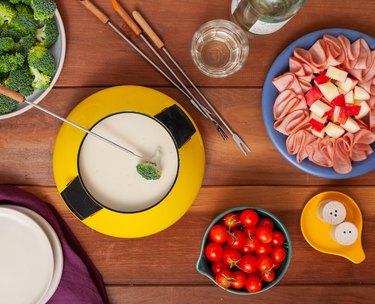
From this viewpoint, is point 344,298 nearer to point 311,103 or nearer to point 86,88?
point 311,103

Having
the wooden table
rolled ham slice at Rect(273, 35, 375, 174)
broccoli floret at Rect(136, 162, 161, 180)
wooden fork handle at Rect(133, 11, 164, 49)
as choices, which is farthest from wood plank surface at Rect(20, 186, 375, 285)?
wooden fork handle at Rect(133, 11, 164, 49)

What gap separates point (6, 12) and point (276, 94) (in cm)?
53

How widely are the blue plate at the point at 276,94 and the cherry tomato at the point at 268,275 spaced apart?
21 cm

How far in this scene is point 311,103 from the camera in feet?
2.96

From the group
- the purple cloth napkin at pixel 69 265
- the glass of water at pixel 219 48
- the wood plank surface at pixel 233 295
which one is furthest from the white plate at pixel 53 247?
the glass of water at pixel 219 48

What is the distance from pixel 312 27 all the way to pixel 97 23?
45cm

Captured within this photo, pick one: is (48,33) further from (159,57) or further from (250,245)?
(250,245)

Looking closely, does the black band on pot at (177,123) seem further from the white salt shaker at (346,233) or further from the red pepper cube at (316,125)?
the white salt shaker at (346,233)

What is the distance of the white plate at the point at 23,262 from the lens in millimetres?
916

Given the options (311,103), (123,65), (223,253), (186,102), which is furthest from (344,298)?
(123,65)

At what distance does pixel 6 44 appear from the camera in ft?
2.70

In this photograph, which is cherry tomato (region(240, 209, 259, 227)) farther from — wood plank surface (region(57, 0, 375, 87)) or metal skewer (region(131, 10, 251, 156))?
wood plank surface (region(57, 0, 375, 87))

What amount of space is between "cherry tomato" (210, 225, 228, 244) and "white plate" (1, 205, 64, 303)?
1.04 ft

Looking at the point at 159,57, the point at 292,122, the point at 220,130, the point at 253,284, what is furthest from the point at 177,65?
the point at 253,284
